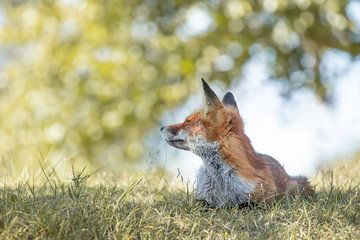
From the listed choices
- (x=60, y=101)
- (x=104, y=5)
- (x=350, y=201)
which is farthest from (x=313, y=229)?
(x=60, y=101)

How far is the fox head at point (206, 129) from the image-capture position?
7191 millimetres

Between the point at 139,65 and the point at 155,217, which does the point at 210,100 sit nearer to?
the point at 155,217

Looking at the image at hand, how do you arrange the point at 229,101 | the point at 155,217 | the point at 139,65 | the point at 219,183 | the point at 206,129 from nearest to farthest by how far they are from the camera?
the point at 155,217 < the point at 219,183 < the point at 206,129 < the point at 229,101 < the point at 139,65

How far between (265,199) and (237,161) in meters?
0.42

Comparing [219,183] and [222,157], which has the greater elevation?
[222,157]

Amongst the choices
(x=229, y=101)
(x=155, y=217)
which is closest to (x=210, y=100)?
(x=229, y=101)

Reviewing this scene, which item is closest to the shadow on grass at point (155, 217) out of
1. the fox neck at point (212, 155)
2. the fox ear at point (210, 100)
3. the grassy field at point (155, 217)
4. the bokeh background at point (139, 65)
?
the grassy field at point (155, 217)

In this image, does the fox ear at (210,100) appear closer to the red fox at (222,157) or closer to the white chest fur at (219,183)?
the red fox at (222,157)

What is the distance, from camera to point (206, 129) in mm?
7238

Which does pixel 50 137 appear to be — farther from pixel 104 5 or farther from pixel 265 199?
pixel 265 199

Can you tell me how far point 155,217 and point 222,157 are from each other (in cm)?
108

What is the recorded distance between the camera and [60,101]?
57.9 feet

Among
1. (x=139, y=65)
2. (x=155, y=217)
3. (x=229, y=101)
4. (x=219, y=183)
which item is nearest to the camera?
(x=155, y=217)

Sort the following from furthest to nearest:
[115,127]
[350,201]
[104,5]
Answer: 1. [115,127]
2. [104,5]
3. [350,201]
